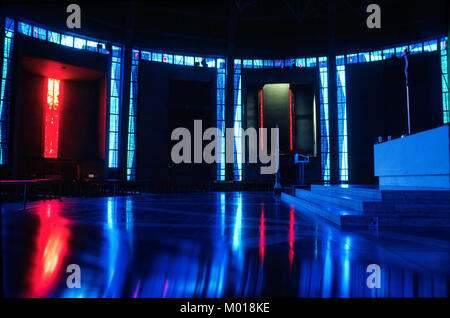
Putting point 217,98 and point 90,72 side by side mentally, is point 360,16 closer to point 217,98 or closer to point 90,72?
point 217,98

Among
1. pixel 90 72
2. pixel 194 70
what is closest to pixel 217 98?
pixel 194 70

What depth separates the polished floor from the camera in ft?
5.41

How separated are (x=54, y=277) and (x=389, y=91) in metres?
21.1

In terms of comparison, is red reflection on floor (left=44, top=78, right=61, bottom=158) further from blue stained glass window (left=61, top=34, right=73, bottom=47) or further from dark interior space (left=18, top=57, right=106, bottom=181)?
blue stained glass window (left=61, top=34, right=73, bottom=47)

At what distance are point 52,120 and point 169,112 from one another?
7.13 meters

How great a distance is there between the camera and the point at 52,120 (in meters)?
16.4

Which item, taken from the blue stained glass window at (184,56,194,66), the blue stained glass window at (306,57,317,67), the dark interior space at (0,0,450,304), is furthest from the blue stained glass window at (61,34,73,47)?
the blue stained glass window at (306,57,317,67)

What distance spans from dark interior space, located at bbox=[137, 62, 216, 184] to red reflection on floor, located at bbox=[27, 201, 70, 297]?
14.3m

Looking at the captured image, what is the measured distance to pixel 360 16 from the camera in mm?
18172

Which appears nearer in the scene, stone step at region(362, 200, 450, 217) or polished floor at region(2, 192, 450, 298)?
polished floor at region(2, 192, 450, 298)

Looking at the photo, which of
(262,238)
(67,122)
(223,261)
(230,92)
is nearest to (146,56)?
(230,92)

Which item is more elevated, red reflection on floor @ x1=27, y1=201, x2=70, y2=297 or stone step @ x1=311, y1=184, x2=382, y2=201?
stone step @ x1=311, y1=184, x2=382, y2=201

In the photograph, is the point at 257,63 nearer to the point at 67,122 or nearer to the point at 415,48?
the point at 415,48

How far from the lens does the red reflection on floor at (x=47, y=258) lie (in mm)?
1700
